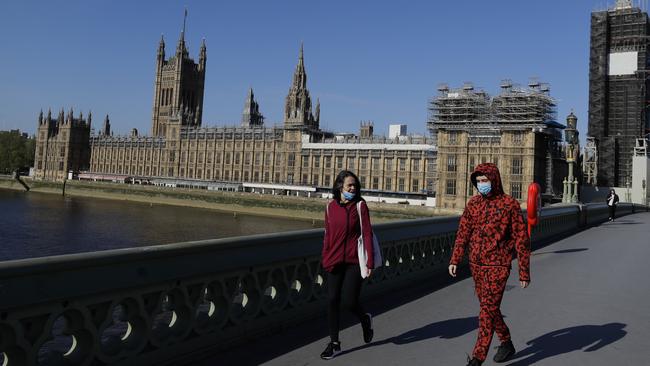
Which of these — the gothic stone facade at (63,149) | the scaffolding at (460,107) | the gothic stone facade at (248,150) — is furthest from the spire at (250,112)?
the scaffolding at (460,107)

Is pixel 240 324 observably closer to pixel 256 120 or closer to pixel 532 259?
pixel 532 259

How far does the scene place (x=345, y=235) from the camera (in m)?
5.59

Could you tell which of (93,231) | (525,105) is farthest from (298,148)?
(93,231)

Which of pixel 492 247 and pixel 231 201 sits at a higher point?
pixel 492 247

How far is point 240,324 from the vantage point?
580 cm

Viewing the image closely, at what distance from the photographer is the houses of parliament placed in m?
68.3

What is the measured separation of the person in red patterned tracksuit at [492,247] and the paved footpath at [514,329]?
1.72 ft

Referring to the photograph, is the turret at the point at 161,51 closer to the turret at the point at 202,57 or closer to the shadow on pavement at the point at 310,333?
the turret at the point at 202,57

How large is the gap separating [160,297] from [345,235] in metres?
1.87

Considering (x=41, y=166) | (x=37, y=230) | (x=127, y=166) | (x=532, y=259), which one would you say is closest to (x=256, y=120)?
(x=127, y=166)

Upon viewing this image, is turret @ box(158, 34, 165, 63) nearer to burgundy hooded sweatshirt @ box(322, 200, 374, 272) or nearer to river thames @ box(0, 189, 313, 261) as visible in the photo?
river thames @ box(0, 189, 313, 261)

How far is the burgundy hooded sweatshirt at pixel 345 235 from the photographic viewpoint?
5.58 m


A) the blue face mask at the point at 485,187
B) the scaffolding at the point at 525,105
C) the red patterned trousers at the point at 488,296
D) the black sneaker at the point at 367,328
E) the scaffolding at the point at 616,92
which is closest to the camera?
the red patterned trousers at the point at 488,296

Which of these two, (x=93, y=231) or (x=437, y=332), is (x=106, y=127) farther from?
(x=437, y=332)
